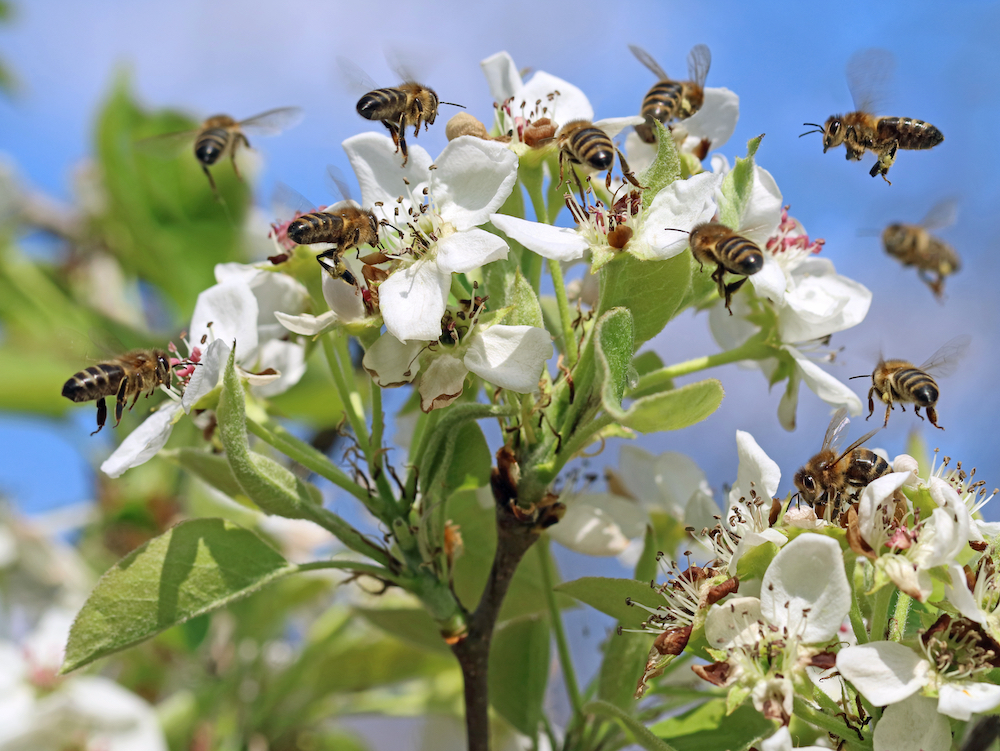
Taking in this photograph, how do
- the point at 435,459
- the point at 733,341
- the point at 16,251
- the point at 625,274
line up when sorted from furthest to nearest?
the point at 16,251
the point at 733,341
the point at 435,459
the point at 625,274

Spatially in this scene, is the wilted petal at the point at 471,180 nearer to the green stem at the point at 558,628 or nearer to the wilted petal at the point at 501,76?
the wilted petal at the point at 501,76

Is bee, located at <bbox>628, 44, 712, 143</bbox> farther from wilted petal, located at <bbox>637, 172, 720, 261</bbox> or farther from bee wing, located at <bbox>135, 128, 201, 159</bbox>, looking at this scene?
bee wing, located at <bbox>135, 128, 201, 159</bbox>

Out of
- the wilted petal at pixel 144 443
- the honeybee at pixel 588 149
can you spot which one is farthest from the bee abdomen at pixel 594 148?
the wilted petal at pixel 144 443

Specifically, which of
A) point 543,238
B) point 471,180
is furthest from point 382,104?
point 543,238

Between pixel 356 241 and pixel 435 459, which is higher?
pixel 356 241

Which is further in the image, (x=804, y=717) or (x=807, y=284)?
(x=807, y=284)

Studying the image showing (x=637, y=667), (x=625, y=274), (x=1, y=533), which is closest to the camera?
(x=625, y=274)

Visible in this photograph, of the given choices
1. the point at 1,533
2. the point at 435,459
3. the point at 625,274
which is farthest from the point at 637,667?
the point at 1,533

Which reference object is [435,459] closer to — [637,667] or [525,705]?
[637,667]
